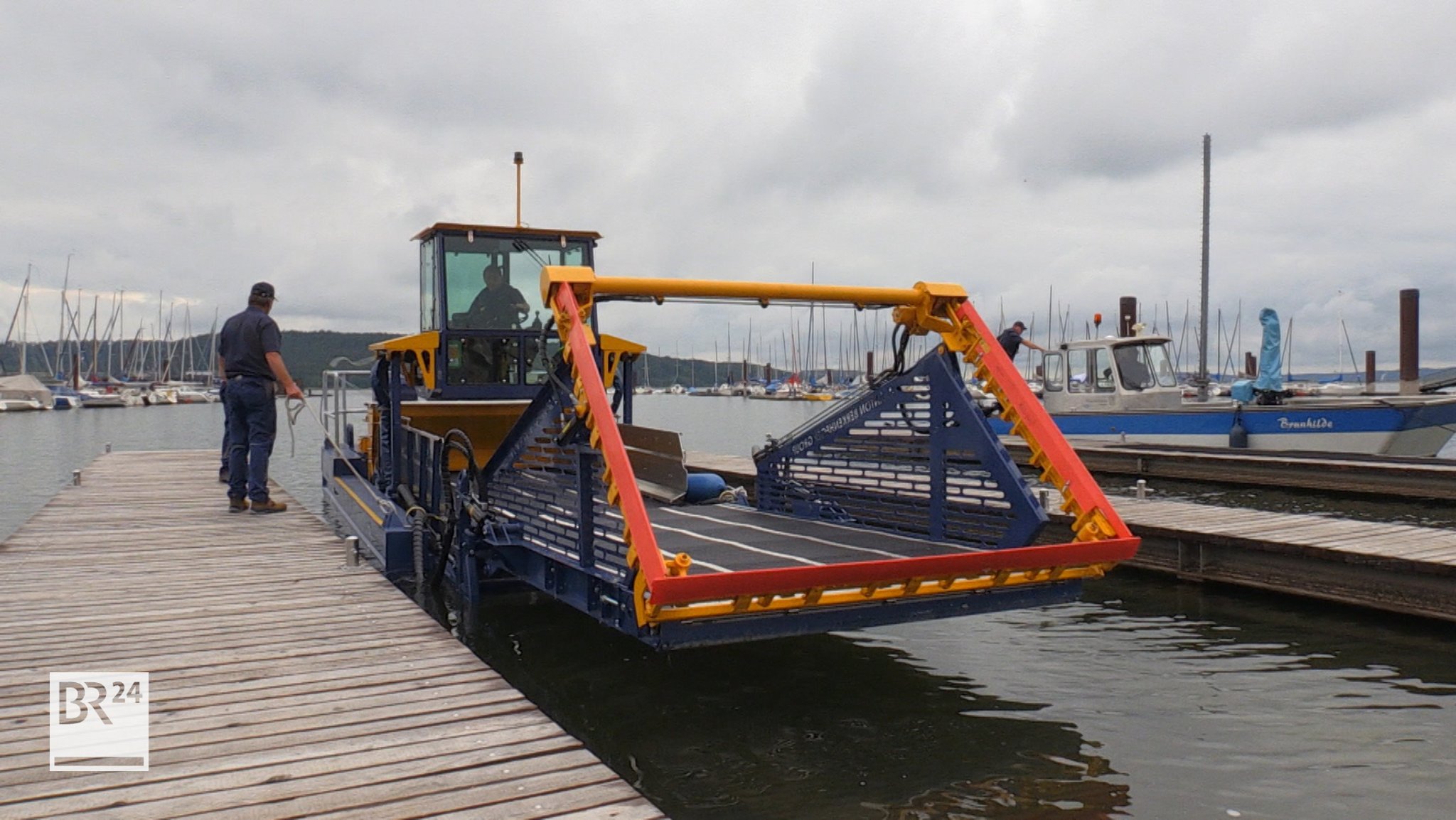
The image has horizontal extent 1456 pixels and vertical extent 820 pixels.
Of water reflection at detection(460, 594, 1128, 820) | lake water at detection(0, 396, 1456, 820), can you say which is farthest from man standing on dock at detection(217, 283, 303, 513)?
water reflection at detection(460, 594, 1128, 820)

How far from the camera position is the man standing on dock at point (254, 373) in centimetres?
943

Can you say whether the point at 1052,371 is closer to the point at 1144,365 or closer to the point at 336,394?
the point at 1144,365

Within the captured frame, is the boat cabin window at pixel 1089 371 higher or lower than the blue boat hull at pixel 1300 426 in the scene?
higher

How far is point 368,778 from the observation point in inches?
143

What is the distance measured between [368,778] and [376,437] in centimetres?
865

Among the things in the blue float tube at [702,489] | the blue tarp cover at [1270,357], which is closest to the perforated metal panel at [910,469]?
the blue float tube at [702,489]

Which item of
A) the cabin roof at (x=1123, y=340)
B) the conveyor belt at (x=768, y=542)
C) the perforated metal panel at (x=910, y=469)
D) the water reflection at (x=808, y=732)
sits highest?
the cabin roof at (x=1123, y=340)

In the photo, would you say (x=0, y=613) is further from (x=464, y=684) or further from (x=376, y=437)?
(x=376, y=437)

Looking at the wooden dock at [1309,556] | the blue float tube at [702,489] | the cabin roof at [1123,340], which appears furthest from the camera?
the cabin roof at [1123,340]

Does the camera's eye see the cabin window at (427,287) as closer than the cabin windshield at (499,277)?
No

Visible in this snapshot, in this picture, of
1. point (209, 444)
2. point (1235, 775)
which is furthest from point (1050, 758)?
point (209, 444)

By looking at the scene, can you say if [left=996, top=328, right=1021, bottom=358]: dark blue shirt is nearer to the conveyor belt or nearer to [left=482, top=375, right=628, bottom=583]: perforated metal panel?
the conveyor belt

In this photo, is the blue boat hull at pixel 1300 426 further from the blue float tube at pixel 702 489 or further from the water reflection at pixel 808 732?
the water reflection at pixel 808 732

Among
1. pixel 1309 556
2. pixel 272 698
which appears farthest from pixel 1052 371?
pixel 272 698
